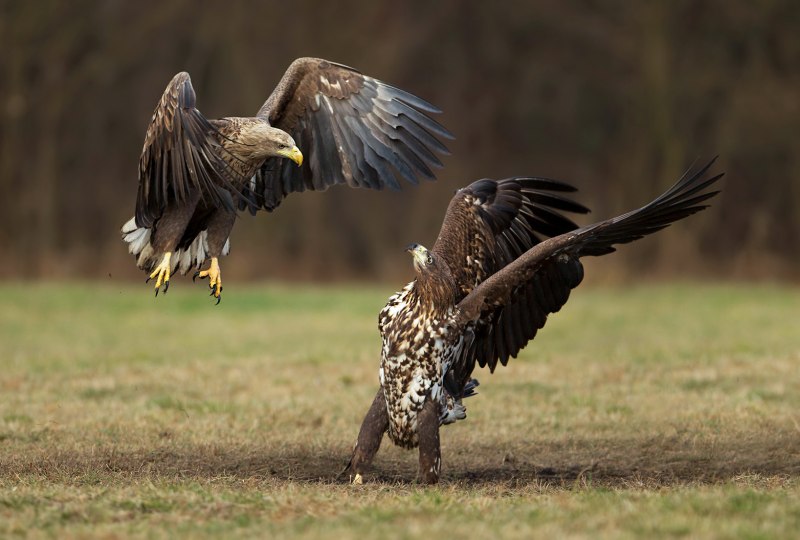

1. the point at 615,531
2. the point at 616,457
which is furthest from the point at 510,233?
the point at 615,531

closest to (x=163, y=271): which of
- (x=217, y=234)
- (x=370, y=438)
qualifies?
(x=217, y=234)

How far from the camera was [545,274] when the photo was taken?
682 cm

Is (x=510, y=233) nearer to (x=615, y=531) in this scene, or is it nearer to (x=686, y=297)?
(x=615, y=531)

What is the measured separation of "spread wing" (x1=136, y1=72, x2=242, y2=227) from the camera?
22.5 feet

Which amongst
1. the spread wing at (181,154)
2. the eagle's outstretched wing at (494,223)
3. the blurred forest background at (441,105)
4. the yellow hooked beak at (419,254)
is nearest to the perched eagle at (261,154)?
the spread wing at (181,154)

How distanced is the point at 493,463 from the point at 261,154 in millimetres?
2303

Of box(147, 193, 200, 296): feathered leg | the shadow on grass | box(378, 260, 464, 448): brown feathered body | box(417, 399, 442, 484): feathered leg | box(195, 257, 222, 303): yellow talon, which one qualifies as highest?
box(147, 193, 200, 296): feathered leg

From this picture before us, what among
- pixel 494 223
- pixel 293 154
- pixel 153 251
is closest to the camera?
pixel 293 154

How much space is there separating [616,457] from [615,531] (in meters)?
2.92

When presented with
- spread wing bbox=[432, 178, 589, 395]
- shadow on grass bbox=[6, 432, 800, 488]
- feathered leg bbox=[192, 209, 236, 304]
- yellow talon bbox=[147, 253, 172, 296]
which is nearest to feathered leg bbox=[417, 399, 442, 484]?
shadow on grass bbox=[6, 432, 800, 488]

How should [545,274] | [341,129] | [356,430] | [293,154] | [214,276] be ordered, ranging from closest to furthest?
1. [545,274]
2. [293,154]
3. [214,276]
4. [341,129]
5. [356,430]

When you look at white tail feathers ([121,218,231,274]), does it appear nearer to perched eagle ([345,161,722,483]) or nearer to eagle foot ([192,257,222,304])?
eagle foot ([192,257,222,304])

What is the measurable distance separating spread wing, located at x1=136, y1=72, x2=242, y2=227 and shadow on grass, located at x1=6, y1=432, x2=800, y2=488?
1525mm

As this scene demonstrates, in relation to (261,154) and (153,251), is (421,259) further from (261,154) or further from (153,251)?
(153,251)
